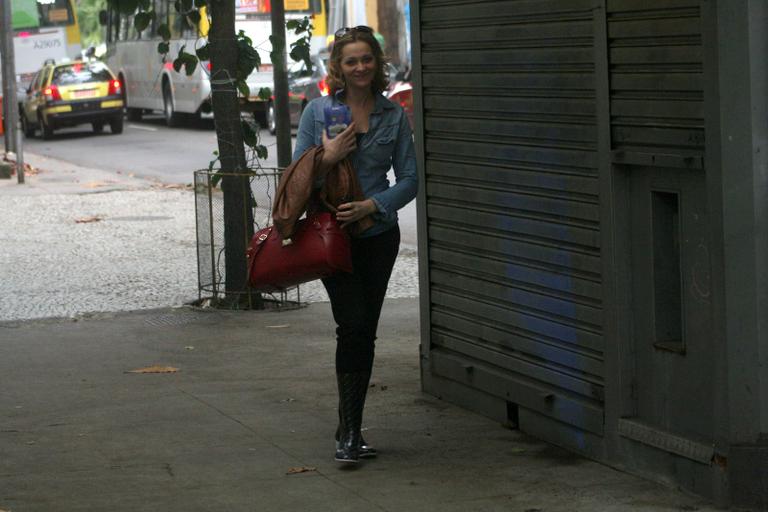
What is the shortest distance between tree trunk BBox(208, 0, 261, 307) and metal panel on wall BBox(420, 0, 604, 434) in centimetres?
351

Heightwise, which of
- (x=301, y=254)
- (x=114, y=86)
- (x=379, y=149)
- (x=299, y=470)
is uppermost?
(x=114, y=86)

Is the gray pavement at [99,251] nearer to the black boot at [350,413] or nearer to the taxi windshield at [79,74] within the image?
the black boot at [350,413]

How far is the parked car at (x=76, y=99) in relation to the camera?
34562 mm

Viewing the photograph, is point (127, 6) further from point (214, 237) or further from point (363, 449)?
point (363, 449)

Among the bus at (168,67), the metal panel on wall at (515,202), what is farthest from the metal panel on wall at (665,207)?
the bus at (168,67)

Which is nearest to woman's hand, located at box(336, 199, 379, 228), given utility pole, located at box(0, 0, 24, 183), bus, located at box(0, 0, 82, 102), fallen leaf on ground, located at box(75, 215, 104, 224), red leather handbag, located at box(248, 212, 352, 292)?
red leather handbag, located at box(248, 212, 352, 292)

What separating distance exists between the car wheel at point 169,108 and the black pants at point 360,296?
30.7 meters

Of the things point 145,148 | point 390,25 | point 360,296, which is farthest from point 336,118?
point 390,25

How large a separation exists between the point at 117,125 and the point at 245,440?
29.5m

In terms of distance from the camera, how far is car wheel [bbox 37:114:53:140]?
115 ft

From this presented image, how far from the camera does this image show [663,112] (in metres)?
5.46

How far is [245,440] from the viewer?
6699 millimetres

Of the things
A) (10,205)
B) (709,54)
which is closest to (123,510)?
(709,54)

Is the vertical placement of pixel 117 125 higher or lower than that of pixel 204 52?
lower
